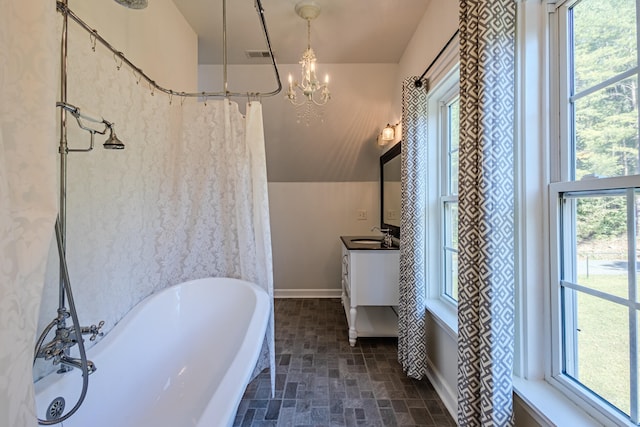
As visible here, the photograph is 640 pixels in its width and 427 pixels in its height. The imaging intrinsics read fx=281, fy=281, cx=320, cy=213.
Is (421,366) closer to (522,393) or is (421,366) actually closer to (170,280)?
(522,393)

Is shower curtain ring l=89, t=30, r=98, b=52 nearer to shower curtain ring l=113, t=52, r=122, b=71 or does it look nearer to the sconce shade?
shower curtain ring l=113, t=52, r=122, b=71

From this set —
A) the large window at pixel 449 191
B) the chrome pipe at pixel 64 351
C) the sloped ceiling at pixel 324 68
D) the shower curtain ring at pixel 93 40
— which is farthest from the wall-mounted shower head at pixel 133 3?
the large window at pixel 449 191

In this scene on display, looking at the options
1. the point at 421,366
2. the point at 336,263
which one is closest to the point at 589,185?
the point at 421,366

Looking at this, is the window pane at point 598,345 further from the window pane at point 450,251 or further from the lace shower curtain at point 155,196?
the lace shower curtain at point 155,196

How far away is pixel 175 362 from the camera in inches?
67.4

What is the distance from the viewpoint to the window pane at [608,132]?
0.83 m

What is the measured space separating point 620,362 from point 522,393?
33cm

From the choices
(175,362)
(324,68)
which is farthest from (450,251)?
(324,68)

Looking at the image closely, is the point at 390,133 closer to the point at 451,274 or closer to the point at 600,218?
the point at 451,274

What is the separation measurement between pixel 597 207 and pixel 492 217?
304 mm

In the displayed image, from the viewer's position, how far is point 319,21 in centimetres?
223

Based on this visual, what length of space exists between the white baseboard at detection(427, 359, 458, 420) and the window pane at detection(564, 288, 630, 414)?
30.8 inches

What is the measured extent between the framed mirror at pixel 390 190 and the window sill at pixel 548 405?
6.42 feet

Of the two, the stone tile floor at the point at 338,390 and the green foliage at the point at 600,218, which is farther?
the stone tile floor at the point at 338,390
